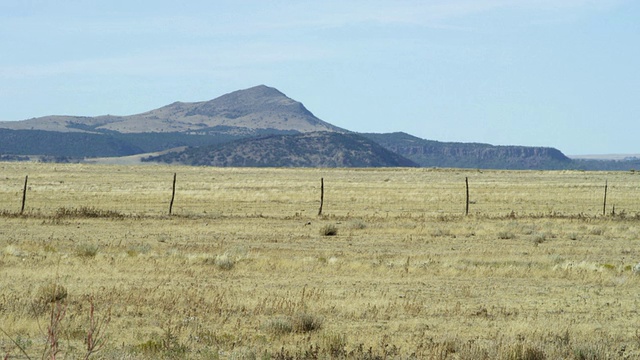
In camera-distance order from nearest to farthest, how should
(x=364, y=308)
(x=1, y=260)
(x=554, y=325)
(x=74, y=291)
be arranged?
(x=554, y=325) → (x=364, y=308) → (x=74, y=291) → (x=1, y=260)

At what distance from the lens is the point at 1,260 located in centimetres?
1875

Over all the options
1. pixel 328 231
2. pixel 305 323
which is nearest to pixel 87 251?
pixel 328 231

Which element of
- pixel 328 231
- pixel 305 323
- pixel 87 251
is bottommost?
pixel 87 251

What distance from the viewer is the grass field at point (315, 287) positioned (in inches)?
431

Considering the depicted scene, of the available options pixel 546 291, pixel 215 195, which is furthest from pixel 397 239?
pixel 215 195

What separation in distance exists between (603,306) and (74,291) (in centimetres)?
1013

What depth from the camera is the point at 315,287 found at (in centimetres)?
1633

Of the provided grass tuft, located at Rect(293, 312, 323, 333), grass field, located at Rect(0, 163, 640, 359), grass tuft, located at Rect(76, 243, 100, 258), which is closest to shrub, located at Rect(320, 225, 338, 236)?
grass field, located at Rect(0, 163, 640, 359)

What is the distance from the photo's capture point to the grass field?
431 inches

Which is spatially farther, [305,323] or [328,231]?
[328,231]

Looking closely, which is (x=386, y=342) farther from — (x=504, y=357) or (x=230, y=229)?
(x=230, y=229)

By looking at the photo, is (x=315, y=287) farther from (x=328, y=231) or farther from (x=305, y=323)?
(x=328, y=231)

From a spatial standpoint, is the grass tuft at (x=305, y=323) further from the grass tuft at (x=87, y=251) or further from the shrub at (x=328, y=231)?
the shrub at (x=328, y=231)

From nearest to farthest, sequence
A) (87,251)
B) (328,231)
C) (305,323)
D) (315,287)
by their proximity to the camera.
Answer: (305,323), (315,287), (87,251), (328,231)
